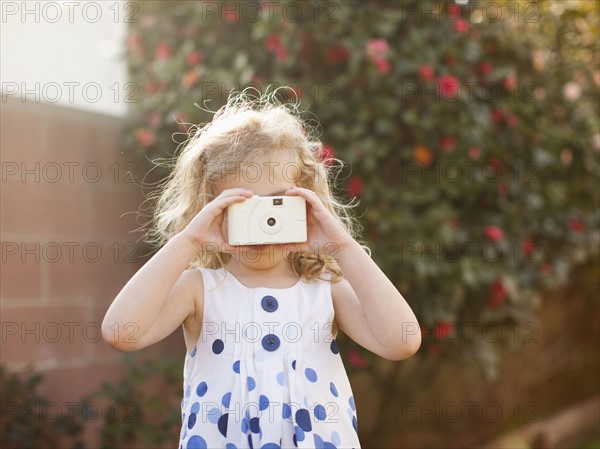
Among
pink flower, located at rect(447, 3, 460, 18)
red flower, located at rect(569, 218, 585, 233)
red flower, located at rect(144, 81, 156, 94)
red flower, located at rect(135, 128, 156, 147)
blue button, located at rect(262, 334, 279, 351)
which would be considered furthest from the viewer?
A: red flower, located at rect(569, 218, 585, 233)

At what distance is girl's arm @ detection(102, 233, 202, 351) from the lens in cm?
193

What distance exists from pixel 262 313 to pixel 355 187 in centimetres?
147

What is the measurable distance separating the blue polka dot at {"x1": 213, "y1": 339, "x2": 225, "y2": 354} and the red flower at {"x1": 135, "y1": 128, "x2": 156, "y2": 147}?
5.69 ft

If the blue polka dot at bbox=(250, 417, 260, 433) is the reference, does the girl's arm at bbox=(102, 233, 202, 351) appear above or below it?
above

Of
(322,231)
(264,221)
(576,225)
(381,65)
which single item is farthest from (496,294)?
(264,221)

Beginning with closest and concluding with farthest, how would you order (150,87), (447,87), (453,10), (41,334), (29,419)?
(29,419), (41,334), (447,87), (453,10), (150,87)

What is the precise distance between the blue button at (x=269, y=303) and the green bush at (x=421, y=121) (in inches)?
53.6

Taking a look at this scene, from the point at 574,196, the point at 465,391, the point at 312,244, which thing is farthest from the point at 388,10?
the point at 465,391

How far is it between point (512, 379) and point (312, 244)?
3.68 metres

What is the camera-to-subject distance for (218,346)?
2.06 meters

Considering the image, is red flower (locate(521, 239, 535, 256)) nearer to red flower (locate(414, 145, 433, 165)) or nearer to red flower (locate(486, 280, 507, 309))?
red flower (locate(486, 280, 507, 309))

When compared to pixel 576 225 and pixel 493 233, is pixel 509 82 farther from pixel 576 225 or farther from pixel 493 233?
pixel 576 225

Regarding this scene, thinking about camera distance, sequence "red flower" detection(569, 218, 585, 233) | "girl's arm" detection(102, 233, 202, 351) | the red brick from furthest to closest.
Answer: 1. "red flower" detection(569, 218, 585, 233)
2. the red brick
3. "girl's arm" detection(102, 233, 202, 351)

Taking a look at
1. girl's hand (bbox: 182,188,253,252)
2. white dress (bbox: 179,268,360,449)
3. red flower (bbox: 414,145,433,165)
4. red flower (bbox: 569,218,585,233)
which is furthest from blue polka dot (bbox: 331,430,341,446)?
red flower (bbox: 569,218,585,233)
